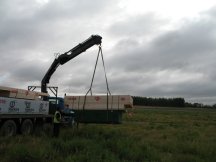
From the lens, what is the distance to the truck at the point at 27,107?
43.2 ft

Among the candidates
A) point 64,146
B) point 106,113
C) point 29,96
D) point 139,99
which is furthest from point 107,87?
point 139,99

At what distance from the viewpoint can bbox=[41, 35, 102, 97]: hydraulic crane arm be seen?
1771 centimetres

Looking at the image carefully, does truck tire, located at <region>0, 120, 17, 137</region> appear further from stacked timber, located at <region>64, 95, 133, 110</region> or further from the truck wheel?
stacked timber, located at <region>64, 95, 133, 110</region>

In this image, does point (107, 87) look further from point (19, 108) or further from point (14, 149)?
point (14, 149)

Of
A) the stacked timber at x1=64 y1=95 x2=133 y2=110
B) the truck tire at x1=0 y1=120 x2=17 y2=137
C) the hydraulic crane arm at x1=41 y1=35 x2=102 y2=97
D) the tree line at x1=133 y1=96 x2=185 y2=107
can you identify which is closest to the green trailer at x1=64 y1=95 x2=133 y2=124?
the stacked timber at x1=64 y1=95 x2=133 y2=110

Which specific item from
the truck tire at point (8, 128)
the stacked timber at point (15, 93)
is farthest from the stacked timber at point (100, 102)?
the truck tire at point (8, 128)

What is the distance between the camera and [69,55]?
18.7 m

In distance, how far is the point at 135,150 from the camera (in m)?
10.5

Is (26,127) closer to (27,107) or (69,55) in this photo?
(27,107)

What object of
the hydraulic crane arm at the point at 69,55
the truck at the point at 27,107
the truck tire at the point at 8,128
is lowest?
the truck tire at the point at 8,128

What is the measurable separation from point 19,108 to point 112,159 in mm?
6285

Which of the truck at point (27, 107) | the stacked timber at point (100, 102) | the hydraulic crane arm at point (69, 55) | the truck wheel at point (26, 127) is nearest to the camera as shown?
the truck at point (27, 107)

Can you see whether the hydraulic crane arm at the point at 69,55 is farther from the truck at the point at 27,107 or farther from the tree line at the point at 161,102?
the tree line at the point at 161,102

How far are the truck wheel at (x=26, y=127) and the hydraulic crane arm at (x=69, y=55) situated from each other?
4186mm
